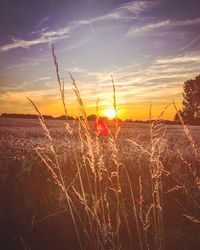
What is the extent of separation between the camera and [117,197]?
2.63 metres

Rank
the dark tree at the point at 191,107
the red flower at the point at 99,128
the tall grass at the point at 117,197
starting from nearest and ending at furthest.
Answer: the tall grass at the point at 117,197
the red flower at the point at 99,128
the dark tree at the point at 191,107

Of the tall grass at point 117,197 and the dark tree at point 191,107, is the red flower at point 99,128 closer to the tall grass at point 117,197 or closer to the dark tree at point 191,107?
the tall grass at point 117,197

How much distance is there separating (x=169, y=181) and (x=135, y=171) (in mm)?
835

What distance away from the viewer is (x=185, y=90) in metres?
52.2

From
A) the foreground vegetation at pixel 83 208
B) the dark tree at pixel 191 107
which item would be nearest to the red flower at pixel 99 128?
the foreground vegetation at pixel 83 208

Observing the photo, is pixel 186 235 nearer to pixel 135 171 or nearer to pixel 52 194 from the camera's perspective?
pixel 52 194

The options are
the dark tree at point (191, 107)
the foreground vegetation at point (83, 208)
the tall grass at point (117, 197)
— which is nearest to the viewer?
the tall grass at point (117, 197)

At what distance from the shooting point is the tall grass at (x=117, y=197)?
253 centimetres

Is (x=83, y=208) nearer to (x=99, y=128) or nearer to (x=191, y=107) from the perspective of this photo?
(x=99, y=128)

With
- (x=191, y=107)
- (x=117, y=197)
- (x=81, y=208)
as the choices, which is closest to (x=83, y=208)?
(x=81, y=208)

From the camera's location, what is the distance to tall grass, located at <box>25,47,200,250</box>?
2525 mm

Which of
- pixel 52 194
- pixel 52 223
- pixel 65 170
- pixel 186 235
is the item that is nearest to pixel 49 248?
pixel 52 223

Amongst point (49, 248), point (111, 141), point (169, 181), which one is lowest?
point (49, 248)

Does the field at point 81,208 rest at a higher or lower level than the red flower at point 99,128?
lower
